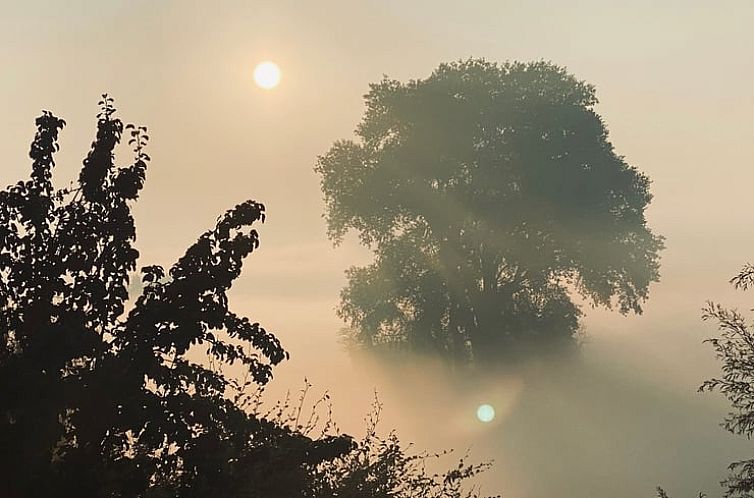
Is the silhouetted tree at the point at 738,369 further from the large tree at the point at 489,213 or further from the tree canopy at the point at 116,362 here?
the large tree at the point at 489,213

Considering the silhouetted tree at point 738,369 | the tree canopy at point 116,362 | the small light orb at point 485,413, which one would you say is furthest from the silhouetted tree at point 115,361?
the small light orb at point 485,413

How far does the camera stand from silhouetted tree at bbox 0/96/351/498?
7477 mm

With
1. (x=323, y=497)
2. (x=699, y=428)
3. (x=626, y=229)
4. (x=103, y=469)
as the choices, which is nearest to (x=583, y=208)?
(x=626, y=229)

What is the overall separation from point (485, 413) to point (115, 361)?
27.9m

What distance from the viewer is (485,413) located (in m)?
34.3

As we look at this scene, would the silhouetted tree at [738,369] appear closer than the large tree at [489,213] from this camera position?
Yes

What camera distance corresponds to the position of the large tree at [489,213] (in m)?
37.2

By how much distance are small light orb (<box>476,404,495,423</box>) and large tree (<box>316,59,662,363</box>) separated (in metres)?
2.86

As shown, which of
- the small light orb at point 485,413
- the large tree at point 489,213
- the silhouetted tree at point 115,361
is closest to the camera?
the silhouetted tree at point 115,361

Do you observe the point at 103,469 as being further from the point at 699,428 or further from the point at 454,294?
the point at 454,294

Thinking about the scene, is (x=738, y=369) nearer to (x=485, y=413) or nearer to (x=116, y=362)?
(x=116, y=362)

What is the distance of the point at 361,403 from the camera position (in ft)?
111

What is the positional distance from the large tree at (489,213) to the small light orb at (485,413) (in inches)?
112

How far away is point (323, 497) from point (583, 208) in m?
30.0
